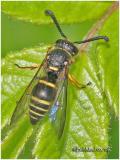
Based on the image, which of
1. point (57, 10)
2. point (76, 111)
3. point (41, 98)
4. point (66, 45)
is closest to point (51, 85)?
point (41, 98)

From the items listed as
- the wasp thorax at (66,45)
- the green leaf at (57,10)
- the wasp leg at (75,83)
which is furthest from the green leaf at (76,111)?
the wasp thorax at (66,45)

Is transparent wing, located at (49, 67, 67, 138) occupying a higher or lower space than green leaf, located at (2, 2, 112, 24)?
lower

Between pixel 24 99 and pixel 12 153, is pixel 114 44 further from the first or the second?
pixel 12 153

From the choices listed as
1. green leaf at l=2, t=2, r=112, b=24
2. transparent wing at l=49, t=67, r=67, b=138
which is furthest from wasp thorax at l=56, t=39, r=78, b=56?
green leaf at l=2, t=2, r=112, b=24

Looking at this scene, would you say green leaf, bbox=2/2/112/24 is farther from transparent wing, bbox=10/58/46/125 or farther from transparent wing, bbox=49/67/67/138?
transparent wing, bbox=49/67/67/138

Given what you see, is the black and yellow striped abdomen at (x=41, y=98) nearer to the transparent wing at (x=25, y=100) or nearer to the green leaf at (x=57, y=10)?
the transparent wing at (x=25, y=100)

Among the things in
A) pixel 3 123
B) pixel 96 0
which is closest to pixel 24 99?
pixel 3 123
